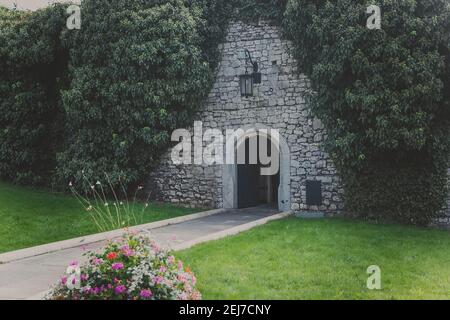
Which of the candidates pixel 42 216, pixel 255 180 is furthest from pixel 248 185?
pixel 42 216

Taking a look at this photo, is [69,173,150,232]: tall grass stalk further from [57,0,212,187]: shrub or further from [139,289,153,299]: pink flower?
[139,289,153,299]: pink flower

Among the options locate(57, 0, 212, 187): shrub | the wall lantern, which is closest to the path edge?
locate(57, 0, 212, 187): shrub

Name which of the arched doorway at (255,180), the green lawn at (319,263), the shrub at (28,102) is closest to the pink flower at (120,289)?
the green lawn at (319,263)

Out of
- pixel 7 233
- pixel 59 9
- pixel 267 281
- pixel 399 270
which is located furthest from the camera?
pixel 59 9

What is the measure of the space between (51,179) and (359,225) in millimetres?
10044

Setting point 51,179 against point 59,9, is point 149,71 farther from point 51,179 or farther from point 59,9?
point 51,179

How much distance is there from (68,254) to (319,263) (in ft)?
13.8

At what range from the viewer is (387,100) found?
36.4ft

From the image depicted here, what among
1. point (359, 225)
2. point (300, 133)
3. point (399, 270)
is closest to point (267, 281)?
point (399, 270)

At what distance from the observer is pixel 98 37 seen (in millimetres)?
13891

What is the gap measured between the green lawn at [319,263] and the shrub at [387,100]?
1648 mm

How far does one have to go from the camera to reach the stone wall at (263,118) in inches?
501

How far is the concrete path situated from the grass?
0.90 meters

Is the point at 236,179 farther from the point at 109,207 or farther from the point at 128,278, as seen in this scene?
the point at 128,278
